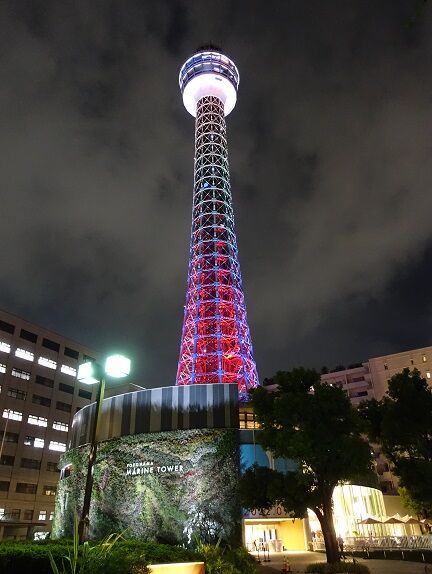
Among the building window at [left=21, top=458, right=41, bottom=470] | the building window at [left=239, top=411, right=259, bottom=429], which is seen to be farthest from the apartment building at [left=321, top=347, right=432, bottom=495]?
the building window at [left=21, top=458, right=41, bottom=470]

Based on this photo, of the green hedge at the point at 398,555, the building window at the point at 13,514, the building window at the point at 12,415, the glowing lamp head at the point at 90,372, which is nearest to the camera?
the glowing lamp head at the point at 90,372

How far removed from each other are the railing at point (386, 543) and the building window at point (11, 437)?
50008 mm

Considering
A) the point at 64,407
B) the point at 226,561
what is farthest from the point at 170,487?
the point at 64,407

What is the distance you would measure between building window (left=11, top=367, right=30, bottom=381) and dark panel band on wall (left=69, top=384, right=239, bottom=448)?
37.4m

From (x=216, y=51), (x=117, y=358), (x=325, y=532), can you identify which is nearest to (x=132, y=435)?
(x=325, y=532)

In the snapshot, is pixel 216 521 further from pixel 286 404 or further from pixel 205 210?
pixel 205 210

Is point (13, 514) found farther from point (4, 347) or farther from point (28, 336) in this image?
point (28, 336)

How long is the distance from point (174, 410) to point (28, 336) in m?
47.7

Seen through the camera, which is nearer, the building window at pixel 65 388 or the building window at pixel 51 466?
the building window at pixel 51 466

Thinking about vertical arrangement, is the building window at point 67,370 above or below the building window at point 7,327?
below

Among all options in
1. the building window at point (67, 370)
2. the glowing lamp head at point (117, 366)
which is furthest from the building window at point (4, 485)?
the glowing lamp head at point (117, 366)

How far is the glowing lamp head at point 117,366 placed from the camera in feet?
43.5

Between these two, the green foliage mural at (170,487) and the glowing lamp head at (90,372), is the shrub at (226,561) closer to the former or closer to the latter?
the glowing lamp head at (90,372)

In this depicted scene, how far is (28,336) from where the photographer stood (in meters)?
75.6
